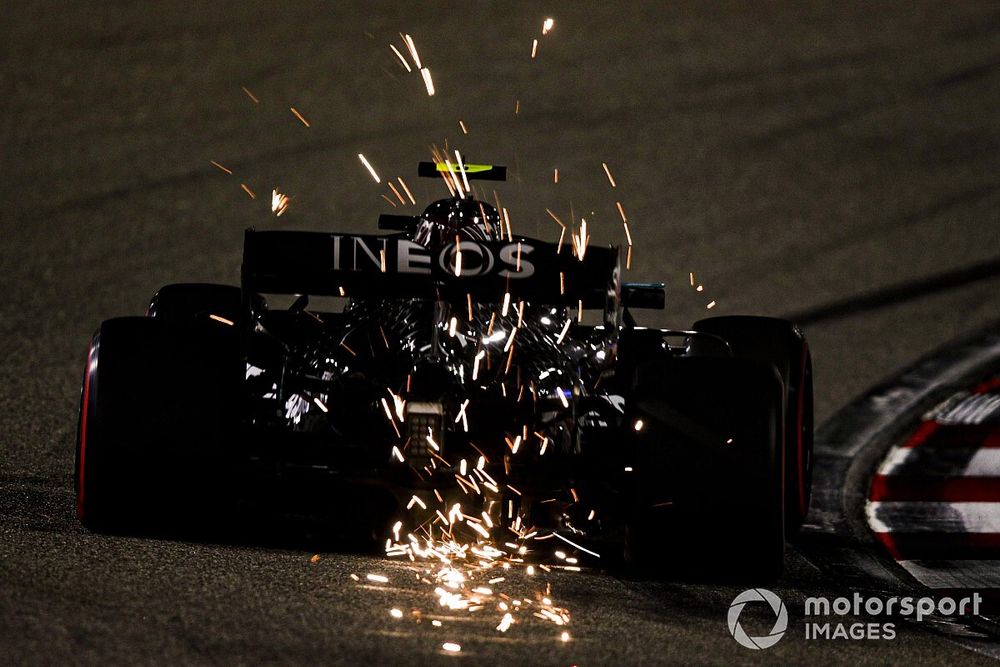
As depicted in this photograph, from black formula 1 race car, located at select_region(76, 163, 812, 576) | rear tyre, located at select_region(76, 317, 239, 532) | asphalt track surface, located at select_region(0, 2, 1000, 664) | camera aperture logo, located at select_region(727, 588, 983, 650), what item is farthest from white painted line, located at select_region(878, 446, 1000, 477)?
rear tyre, located at select_region(76, 317, 239, 532)

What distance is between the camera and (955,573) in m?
5.77

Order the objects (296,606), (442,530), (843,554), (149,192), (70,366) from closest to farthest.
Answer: (296,606), (442,530), (843,554), (70,366), (149,192)

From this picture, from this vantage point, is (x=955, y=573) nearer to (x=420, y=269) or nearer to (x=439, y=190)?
(x=420, y=269)

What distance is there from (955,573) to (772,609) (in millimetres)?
1229

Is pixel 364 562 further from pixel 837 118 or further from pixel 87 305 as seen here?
pixel 837 118

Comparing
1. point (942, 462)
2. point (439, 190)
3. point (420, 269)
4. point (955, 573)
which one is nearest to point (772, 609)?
point (955, 573)

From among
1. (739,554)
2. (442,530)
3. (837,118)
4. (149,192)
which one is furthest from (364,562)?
(837,118)

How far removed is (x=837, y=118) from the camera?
55.4 ft

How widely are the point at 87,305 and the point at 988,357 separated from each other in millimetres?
5794

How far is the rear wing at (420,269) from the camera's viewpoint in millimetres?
5324

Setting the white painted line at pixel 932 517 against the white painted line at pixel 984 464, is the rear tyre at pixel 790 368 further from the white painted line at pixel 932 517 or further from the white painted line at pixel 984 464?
the white painted line at pixel 984 464

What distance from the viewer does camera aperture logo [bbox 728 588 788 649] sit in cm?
448

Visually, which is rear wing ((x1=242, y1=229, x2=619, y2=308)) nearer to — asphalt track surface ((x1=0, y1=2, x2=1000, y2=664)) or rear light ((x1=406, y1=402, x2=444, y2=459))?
rear light ((x1=406, y1=402, x2=444, y2=459))

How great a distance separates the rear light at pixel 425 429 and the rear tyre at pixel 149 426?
0.59 m
